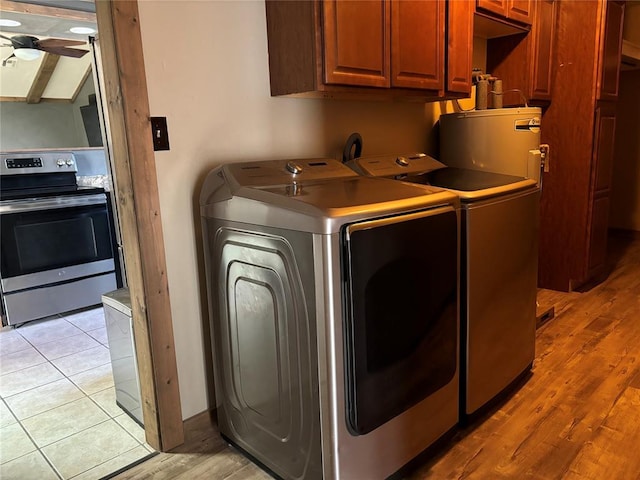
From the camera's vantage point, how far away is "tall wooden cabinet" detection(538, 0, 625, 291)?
10.6 ft

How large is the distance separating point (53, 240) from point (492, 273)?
3.15 m

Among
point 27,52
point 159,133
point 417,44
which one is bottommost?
point 159,133

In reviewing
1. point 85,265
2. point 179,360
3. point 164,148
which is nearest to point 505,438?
point 179,360

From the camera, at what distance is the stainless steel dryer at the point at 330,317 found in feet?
4.48

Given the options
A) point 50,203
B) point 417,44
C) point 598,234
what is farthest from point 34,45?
point 598,234

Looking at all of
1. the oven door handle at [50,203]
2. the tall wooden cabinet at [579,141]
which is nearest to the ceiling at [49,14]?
the oven door handle at [50,203]

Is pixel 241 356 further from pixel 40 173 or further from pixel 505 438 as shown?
pixel 40 173

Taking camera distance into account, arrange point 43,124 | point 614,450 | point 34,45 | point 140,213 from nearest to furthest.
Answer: point 140,213, point 614,450, point 34,45, point 43,124

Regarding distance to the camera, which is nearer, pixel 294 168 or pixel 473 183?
pixel 294 168

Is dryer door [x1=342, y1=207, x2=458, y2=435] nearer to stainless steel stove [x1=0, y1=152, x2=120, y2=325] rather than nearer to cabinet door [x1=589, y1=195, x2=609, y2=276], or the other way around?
cabinet door [x1=589, y1=195, x2=609, y2=276]

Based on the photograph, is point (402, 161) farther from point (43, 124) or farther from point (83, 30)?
point (43, 124)

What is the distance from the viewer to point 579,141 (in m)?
3.34

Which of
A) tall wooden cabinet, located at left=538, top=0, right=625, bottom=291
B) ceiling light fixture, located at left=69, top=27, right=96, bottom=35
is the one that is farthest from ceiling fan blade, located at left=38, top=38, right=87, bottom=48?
tall wooden cabinet, located at left=538, top=0, right=625, bottom=291

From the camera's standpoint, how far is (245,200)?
1.55 meters
